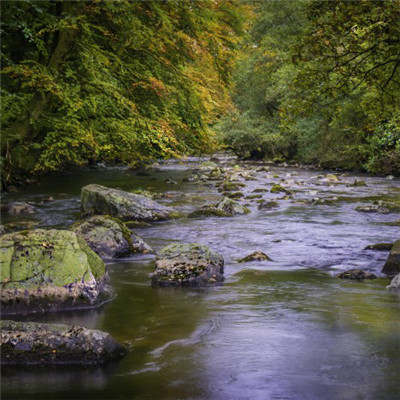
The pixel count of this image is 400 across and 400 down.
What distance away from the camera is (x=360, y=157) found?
24484mm

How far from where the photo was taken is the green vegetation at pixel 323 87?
7.83 meters

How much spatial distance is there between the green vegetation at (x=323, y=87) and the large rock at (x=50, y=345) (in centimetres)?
520

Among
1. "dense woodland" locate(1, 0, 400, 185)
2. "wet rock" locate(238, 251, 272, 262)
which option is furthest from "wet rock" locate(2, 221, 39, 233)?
"wet rock" locate(238, 251, 272, 262)

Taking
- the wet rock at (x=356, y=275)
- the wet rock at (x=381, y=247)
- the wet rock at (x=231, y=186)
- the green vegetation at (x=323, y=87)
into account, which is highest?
the green vegetation at (x=323, y=87)

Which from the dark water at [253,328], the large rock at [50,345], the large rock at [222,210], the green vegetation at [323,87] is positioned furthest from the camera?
the large rock at [222,210]

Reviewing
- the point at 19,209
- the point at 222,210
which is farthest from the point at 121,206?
the point at 19,209

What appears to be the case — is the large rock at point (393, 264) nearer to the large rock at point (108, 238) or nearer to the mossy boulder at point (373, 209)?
the large rock at point (108, 238)

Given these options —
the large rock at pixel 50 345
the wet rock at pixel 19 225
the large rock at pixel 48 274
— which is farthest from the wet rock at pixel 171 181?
the large rock at pixel 50 345

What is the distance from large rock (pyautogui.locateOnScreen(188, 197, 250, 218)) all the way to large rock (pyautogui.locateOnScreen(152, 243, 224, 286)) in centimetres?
519

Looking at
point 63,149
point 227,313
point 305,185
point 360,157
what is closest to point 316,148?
point 360,157

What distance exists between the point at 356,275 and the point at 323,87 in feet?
10.3

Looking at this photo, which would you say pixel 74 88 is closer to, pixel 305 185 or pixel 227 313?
pixel 227 313

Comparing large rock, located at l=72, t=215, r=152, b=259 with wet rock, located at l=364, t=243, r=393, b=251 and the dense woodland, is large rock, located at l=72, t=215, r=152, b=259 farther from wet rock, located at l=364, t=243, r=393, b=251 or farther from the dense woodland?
wet rock, located at l=364, t=243, r=393, b=251

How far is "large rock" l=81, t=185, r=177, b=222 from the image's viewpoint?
1190 centimetres
